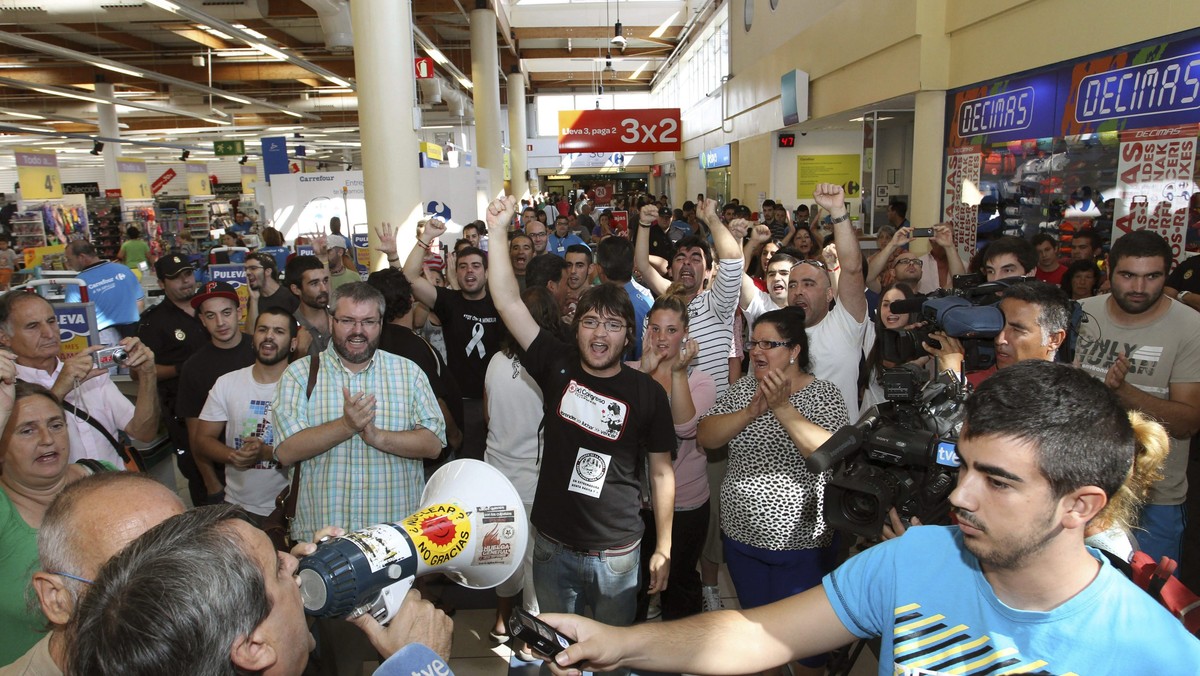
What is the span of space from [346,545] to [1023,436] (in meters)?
1.20

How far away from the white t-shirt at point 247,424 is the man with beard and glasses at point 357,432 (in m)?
0.49

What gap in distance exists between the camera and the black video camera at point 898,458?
1778 millimetres

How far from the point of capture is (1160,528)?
274 cm

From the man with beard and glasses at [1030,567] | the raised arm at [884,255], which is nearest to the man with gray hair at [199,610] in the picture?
the man with beard and glasses at [1030,567]

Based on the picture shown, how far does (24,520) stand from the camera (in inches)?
81.7

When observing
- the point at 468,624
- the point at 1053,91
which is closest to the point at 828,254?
the point at 1053,91

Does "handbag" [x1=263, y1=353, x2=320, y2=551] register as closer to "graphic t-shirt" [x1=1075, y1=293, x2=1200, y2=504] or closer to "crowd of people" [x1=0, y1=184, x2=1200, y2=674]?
"crowd of people" [x1=0, y1=184, x2=1200, y2=674]

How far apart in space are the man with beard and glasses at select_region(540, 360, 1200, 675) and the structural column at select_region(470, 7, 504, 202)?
1481cm

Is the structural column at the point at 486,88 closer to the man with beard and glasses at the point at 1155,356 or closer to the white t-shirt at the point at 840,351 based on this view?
the white t-shirt at the point at 840,351

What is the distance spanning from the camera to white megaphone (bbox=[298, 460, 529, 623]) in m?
1.30

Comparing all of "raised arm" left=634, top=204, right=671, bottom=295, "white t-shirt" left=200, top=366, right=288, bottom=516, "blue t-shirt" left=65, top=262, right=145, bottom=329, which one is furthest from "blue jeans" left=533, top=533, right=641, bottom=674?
"blue t-shirt" left=65, top=262, right=145, bottom=329

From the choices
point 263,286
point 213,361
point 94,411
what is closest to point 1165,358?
point 213,361

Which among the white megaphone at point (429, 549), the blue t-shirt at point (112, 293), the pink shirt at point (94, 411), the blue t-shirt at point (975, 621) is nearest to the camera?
the blue t-shirt at point (975, 621)

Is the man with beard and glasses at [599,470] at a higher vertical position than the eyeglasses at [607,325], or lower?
lower
